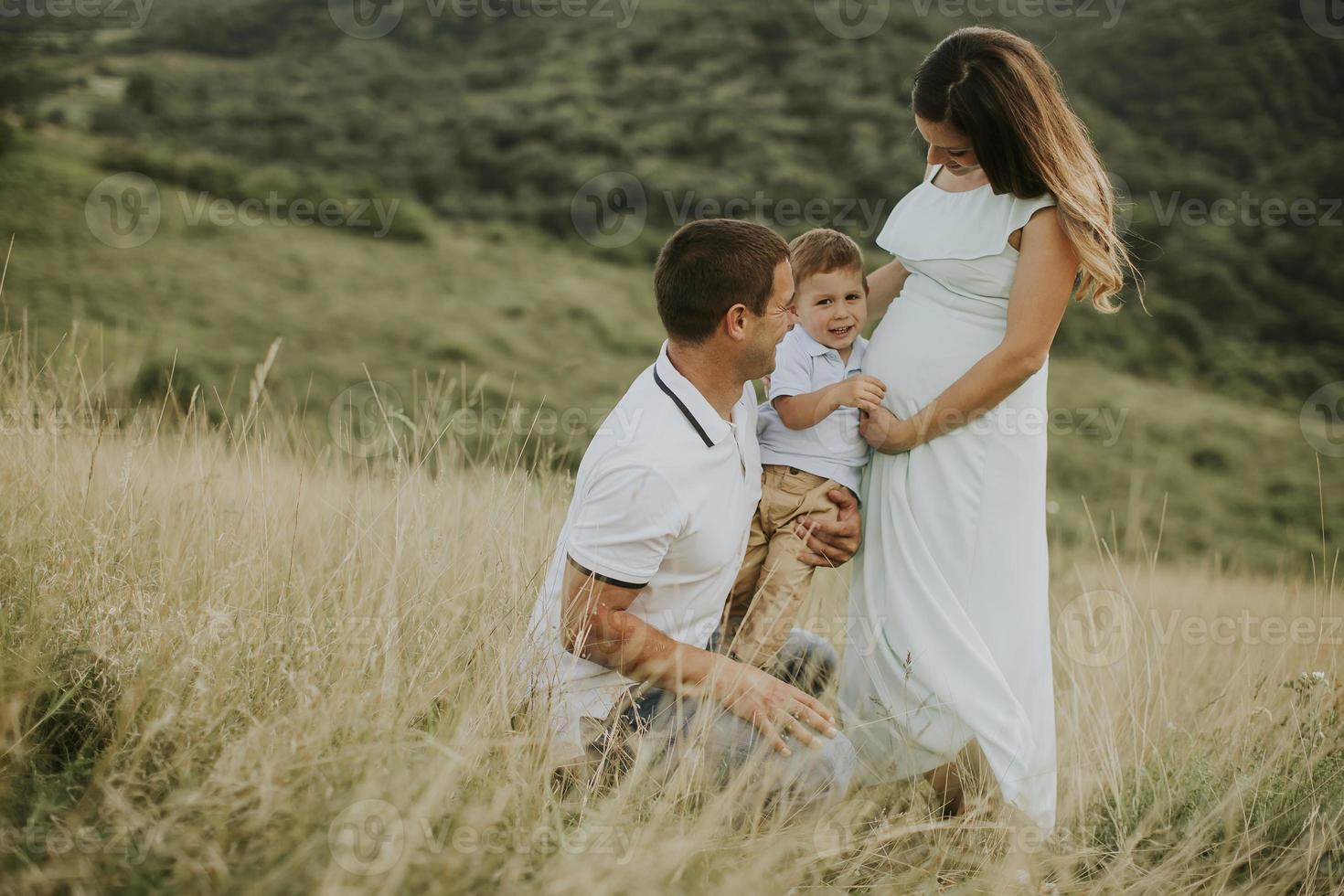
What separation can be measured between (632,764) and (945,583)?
108cm

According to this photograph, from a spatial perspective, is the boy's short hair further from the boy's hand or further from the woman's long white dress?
the boy's hand

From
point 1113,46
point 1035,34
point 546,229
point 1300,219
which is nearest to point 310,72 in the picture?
point 546,229

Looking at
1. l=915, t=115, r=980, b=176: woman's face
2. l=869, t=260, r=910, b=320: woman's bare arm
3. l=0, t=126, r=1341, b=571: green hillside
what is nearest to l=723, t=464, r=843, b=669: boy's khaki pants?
l=869, t=260, r=910, b=320: woman's bare arm

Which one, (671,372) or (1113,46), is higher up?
(1113,46)

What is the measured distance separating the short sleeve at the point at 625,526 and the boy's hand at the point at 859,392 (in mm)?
645

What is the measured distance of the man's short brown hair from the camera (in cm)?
281

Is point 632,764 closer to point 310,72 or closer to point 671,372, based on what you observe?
point 671,372

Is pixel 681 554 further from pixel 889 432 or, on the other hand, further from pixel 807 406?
pixel 889 432

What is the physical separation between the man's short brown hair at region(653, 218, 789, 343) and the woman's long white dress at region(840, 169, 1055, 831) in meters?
0.53

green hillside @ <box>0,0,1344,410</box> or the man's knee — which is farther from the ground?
green hillside @ <box>0,0,1344,410</box>

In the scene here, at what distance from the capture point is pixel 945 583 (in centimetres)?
300

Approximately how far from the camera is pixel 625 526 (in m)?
2.61

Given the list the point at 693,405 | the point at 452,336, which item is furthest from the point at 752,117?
the point at 693,405

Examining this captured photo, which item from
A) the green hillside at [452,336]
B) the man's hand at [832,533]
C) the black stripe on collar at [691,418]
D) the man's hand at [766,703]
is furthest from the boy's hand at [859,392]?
the green hillside at [452,336]
